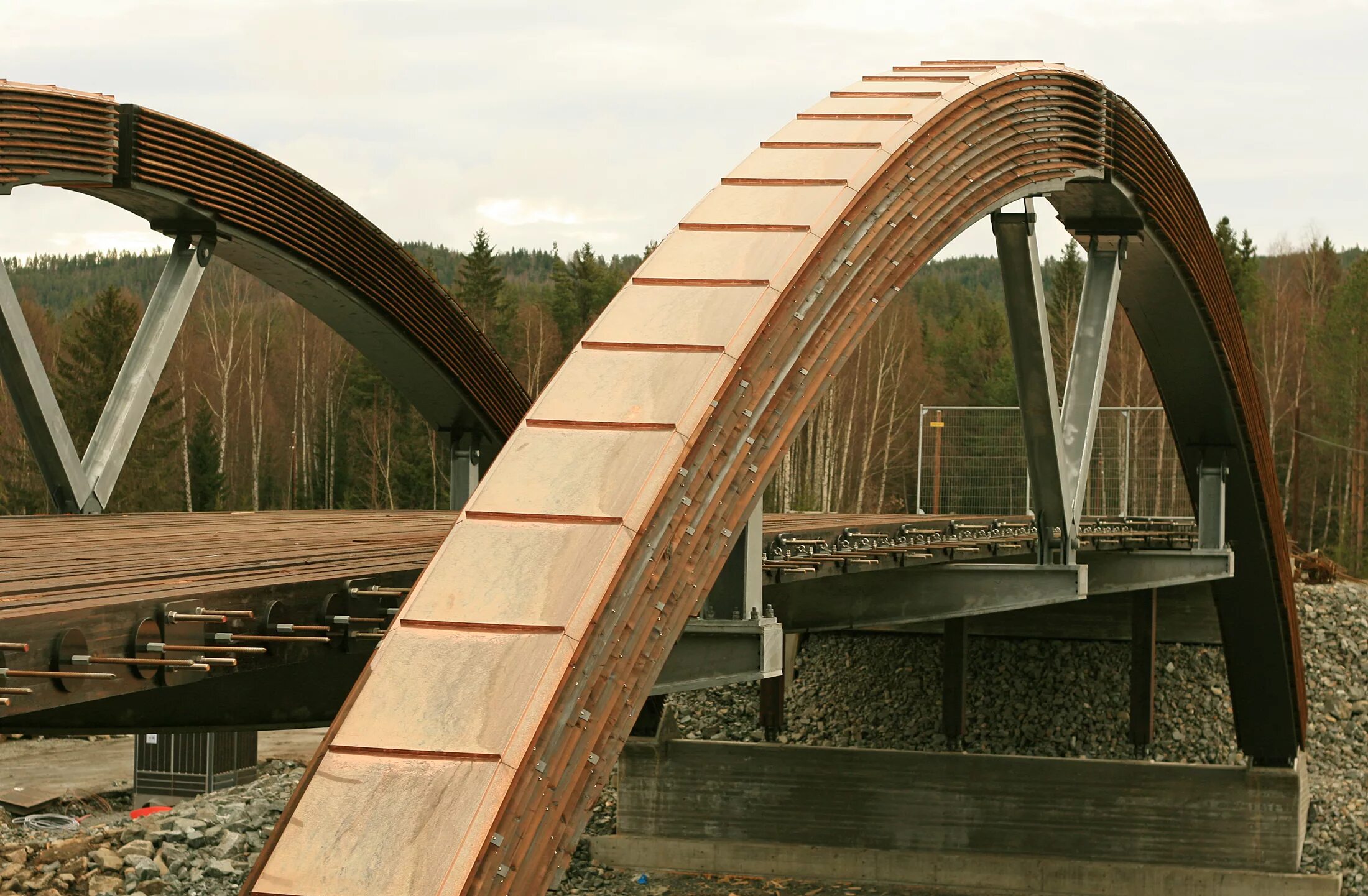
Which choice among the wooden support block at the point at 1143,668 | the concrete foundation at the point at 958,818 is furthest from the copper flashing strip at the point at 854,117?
the wooden support block at the point at 1143,668

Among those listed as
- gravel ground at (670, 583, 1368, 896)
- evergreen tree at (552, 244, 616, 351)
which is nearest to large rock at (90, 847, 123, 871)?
gravel ground at (670, 583, 1368, 896)

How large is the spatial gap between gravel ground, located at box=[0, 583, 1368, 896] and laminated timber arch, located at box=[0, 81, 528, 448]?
609 cm

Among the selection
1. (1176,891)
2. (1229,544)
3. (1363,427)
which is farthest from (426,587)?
(1363,427)

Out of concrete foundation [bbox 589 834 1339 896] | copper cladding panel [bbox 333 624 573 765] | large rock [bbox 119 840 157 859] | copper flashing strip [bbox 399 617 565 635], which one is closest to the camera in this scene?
copper cladding panel [bbox 333 624 573 765]

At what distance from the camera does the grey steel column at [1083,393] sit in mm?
13039

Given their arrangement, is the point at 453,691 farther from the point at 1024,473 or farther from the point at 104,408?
the point at 1024,473

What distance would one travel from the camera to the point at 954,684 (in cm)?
2453

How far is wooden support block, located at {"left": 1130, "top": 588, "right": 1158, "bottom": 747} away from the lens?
24.4m

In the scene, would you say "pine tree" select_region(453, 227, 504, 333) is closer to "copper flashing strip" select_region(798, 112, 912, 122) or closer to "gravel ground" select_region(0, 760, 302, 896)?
"gravel ground" select_region(0, 760, 302, 896)

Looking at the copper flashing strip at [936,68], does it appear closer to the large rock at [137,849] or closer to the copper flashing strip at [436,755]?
the copper flashing strip at [436,755]

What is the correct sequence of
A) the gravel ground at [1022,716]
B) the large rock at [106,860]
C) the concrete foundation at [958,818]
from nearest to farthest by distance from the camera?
the large rock at [106,860], the concrete foundation at [958,818], the gravel ground at [1022,716]

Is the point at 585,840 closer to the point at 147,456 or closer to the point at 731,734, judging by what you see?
the point at 731,734

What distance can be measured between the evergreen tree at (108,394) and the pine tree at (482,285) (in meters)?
14.0

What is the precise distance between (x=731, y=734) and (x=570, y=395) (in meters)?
19.8
